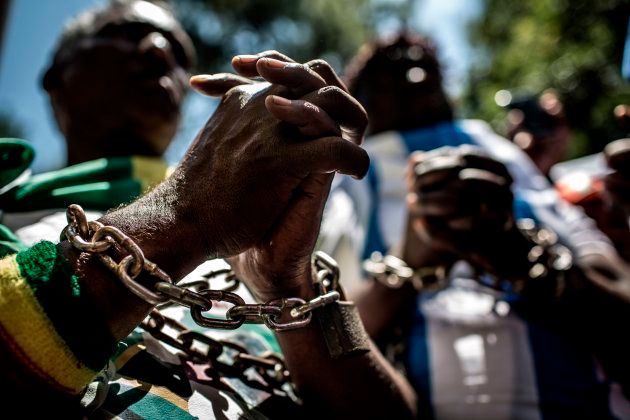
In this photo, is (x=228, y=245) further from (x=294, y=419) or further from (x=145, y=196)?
(x=294, y=419)

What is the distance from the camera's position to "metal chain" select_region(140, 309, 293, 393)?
122 centimetres

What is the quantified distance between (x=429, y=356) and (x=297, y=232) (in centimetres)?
95

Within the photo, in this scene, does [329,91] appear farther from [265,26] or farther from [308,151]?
[265,26]

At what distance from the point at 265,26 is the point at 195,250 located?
15110 millimetres

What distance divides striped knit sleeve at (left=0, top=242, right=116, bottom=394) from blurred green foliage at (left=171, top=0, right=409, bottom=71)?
14.4m

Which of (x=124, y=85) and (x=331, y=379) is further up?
(x=124, y=85)

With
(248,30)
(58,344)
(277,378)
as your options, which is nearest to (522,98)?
(277,378)

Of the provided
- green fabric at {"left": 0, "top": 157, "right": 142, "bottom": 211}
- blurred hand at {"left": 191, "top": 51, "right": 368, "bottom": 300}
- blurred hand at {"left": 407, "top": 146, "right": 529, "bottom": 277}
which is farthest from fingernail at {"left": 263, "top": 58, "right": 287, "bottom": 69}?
green fabric at {"left": 0, "top": 157, "right": 142, "bottom": 211}

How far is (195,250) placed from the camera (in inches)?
38.8

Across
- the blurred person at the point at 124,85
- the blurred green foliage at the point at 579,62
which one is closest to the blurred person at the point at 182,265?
the blurred person at the point at 124,85

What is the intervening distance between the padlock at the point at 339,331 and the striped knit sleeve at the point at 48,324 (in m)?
0.42

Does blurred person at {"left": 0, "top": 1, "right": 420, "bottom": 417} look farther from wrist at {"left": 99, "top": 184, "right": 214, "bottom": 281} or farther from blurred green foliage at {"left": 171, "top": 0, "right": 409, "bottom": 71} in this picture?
blurred green foliage at {"left": 171, "top": 0, "right": 409, "bottom": 71}

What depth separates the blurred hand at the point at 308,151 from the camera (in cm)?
94

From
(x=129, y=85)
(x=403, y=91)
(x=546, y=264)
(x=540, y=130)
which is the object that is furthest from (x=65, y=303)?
(x=540, y=130)
